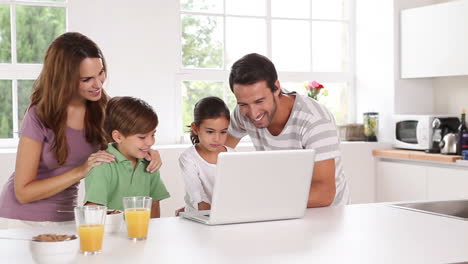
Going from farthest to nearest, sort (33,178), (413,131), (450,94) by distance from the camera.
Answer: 1. (450,94)
2. (413,131)
3. (33,178)

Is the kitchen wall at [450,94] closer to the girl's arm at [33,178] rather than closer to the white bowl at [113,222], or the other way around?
the girl's arm at [33,178]

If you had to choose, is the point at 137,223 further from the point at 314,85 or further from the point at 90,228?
the point at 314,85

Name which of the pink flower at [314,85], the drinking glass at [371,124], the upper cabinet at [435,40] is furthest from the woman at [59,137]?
the drinking glass at [371,124]

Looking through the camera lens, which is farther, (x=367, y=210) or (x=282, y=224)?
(x=367, y=210)

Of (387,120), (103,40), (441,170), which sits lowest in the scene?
(441,170)

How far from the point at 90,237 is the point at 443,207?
1.54 m

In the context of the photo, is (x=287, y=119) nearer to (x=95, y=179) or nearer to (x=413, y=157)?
(x=95, y=179)

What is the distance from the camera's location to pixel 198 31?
495cm

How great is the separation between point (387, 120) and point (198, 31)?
5.33 feet

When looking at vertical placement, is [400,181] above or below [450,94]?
below

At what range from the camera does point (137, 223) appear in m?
1.89

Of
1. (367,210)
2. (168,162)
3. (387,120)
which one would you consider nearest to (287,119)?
(367,210)

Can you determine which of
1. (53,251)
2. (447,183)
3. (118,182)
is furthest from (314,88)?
(53,251)

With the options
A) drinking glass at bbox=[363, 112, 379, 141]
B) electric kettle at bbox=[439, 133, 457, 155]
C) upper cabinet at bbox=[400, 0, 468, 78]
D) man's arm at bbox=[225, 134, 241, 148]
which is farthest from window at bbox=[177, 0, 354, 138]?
man's arm at bbox=[225, 134, 241, 148]
